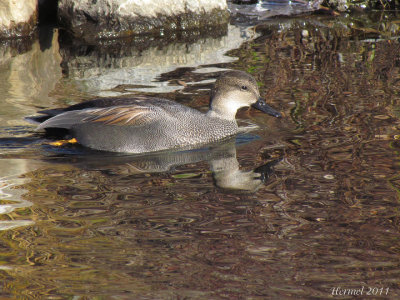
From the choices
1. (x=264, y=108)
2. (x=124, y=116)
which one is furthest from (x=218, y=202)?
A: (x=264, y=108)

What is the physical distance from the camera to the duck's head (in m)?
6.87

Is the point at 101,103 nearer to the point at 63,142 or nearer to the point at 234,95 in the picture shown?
the point at 63,142

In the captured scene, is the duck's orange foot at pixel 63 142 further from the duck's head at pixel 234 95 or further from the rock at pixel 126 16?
the rock at pixel 126 16

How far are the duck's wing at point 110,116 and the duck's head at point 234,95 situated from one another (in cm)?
75

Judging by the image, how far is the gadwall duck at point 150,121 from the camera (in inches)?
251

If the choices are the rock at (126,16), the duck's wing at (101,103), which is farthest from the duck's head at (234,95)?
the rock at (126,16)

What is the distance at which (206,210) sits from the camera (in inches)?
185

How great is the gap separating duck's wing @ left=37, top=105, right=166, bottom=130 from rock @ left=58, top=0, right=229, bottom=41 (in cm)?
496

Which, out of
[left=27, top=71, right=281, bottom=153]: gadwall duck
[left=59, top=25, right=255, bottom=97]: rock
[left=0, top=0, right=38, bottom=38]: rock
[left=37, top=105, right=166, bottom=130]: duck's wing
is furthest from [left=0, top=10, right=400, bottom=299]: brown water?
[left=0, top=0, right=38, bottom=38]: rock

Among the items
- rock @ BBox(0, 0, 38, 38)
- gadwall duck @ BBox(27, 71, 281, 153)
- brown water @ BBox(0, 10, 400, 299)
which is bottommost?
brown water @ BBox(0, 10, 400, 299)

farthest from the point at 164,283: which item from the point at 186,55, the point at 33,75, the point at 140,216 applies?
the point at 186,55

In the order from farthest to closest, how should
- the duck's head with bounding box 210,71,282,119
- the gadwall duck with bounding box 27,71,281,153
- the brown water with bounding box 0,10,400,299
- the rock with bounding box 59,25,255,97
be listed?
the rock with bounding box 59,25,255,97
the duck's head with bounding box 210,71,282,119
the gadwall duck with bounding box 27,71,281,153
the brown water with bounding box 0,10,400,299

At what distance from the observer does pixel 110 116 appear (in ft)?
21.2

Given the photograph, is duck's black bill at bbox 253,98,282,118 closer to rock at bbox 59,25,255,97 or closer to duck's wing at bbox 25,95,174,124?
duck's wing at bbox 25,95,174,124
